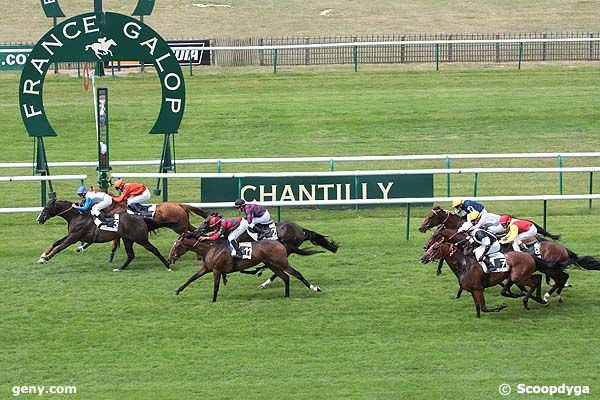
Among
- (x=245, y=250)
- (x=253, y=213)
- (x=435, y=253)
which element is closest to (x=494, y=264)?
(x=435, y=253)

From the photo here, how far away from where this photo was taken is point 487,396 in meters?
12.4

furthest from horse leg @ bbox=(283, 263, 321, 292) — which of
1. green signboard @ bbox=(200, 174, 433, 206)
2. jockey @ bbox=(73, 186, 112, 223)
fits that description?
green signboard @ bbox=(200, 174, 433, 206)

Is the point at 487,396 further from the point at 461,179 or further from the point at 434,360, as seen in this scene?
the point at 461,179

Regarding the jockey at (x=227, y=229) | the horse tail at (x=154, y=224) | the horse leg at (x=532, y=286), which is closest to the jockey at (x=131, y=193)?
the horse tail at (x=154, y=224)

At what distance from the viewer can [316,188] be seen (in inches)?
802

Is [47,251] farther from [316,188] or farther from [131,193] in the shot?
[316,188]

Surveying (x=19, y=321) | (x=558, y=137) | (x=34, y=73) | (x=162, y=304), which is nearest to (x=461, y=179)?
(x=558, y=137)

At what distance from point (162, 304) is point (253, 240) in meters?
1.45

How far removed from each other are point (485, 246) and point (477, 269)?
0.31m

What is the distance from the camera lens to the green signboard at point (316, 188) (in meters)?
20.2

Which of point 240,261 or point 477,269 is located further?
point 240,261

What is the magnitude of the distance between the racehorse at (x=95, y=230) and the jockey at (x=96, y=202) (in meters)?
0.10

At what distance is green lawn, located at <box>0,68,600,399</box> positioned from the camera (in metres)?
13.0

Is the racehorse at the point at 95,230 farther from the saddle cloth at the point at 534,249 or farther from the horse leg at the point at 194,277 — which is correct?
the saddle cloth at the point at 534,249
